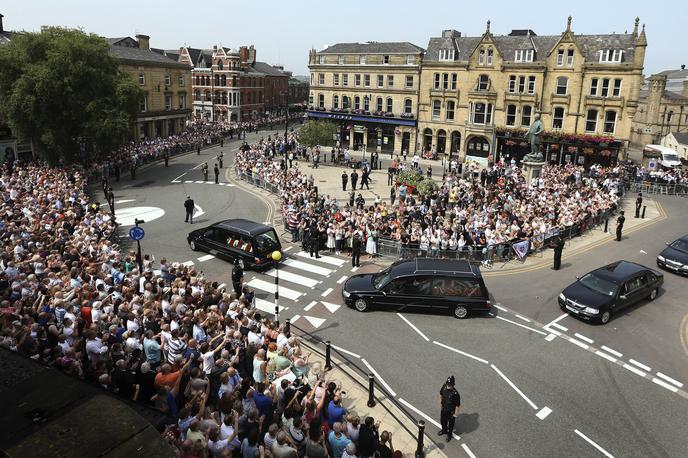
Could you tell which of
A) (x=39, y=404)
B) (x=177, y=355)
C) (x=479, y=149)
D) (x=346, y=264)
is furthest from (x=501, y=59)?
(x=39, y=404)

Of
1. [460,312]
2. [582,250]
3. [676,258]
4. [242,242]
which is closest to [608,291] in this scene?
[460,312]

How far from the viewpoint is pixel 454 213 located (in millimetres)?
26891

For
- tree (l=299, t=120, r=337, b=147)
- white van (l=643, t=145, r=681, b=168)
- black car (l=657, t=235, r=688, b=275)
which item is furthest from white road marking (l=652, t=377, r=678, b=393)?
white van (l=643, t=145, r=681, b=168)

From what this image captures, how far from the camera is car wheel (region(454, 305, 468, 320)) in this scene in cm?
1695

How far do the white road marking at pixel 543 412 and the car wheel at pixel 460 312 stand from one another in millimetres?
4913

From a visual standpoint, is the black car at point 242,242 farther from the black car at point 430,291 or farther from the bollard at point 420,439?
the bollard at point 420,439

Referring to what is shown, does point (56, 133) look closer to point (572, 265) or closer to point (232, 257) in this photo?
point (232, 257)

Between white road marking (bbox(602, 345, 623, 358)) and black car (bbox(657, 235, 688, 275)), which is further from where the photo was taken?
black car (bbox(657, 235, 688, 275))

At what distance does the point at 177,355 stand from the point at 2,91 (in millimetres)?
33503

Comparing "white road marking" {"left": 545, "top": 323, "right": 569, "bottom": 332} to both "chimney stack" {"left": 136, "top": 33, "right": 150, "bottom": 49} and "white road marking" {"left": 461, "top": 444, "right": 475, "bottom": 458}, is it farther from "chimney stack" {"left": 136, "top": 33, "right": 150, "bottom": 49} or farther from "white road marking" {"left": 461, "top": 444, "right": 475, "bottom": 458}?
"chimney stack" {"left": 136, "top": 33, "right": 150, "bottom": 49}

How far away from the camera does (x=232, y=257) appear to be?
21.3 m

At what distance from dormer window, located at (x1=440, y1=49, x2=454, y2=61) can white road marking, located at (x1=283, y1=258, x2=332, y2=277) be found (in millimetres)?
39207

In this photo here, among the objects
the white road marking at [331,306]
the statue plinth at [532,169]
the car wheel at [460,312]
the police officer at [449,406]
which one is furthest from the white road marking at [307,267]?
the statue plinth at [532,169]

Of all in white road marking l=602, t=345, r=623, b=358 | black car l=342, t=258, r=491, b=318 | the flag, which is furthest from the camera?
the flag
